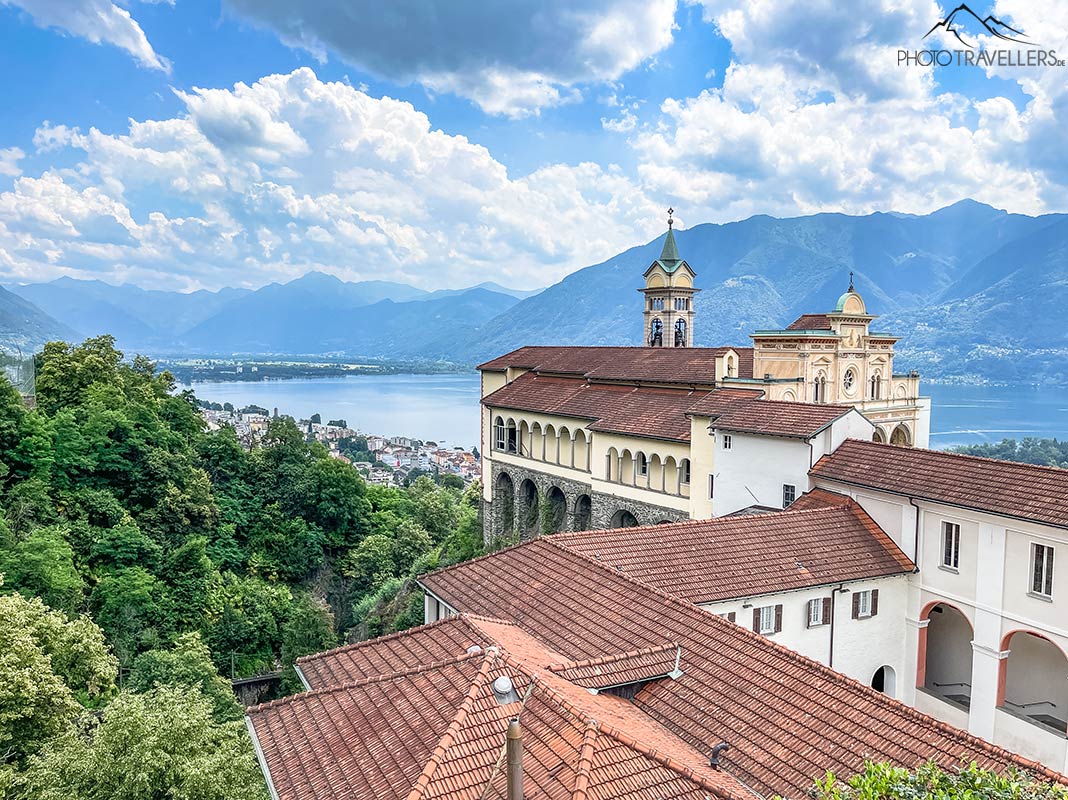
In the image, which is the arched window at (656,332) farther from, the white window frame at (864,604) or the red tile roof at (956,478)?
the white window frame at (864,604)

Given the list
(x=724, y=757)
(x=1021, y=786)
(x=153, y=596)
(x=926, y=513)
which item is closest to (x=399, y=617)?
(x=153, y=596)

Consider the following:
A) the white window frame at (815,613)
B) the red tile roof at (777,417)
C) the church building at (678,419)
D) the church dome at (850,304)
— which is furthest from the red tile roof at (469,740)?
the church dome at (850,304)

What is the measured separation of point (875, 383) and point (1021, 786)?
28.7m

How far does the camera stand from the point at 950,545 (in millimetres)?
16484

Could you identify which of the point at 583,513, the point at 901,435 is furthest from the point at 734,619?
the point at 901,435

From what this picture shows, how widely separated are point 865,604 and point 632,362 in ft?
58.0

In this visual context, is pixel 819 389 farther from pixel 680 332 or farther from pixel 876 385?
pixel 680 332

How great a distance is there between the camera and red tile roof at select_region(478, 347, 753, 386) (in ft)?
95.8

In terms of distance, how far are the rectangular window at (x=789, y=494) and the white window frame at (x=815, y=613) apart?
5.08m

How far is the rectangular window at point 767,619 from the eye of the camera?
15008mm

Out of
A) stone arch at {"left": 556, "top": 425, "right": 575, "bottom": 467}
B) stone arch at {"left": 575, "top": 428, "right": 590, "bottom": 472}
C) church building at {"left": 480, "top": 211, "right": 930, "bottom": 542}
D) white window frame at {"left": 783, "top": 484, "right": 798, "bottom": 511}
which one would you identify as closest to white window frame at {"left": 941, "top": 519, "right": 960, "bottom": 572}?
church building at {"left": 480, "top": 211, "right": 930, "bottom": 542}

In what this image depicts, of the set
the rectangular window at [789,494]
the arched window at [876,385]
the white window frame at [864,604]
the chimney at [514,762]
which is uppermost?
the arched window at [876,385]

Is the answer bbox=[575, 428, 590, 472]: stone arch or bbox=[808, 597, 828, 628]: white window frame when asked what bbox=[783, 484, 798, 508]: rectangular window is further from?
bbox=[575, 428, 590, 472]: stone arch

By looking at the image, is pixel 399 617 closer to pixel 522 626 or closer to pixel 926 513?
pixel 522 626
